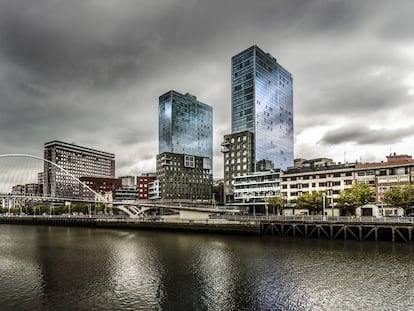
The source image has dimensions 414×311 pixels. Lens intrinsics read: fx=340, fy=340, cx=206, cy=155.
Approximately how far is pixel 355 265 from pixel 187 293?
20.9 m

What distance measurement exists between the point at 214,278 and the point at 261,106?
423 feet

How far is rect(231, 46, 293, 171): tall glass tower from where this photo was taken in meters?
152

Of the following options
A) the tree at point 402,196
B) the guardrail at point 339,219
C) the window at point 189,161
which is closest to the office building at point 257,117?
the window at point 189,161

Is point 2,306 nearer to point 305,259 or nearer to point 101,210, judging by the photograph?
point 305,259

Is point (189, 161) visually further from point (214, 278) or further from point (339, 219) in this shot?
point (214, 278)

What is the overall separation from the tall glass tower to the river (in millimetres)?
100414

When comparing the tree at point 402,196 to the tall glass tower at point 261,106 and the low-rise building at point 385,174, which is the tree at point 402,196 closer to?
the low-rise building at point 385,174

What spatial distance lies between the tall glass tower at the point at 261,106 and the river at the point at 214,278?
100m

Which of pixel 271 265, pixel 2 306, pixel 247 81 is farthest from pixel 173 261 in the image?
pixel 247 81

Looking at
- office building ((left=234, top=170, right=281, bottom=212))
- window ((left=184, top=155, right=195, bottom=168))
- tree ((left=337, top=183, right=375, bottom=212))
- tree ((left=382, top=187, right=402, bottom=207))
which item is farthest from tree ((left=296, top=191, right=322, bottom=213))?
window ((left=184, top=155, right=195, bottom=168))

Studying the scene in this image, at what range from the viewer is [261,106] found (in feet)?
511

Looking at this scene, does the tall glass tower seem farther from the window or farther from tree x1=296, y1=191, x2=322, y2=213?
tree x1=296, y1=191, x2=322, y2=213

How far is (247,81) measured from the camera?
157 metres

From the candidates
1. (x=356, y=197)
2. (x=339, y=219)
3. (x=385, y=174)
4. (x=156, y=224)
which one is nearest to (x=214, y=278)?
(x=339, y=219)
